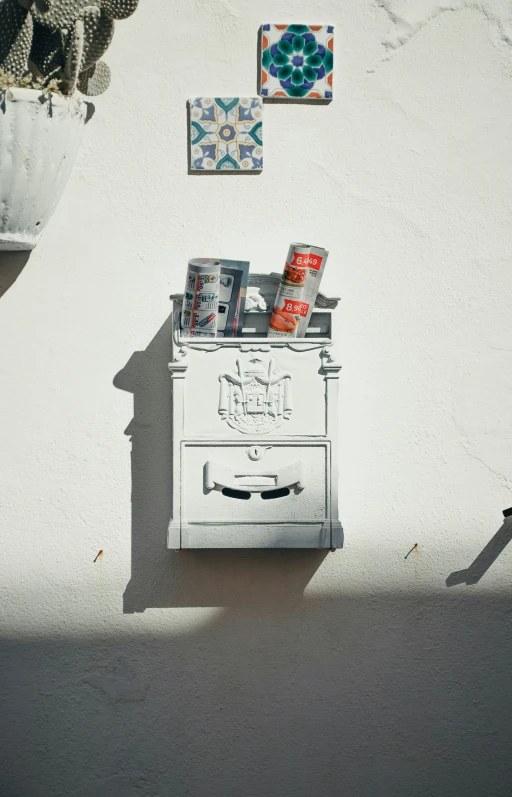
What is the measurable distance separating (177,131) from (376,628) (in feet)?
4.52

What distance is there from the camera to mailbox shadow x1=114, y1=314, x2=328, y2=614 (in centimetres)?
229

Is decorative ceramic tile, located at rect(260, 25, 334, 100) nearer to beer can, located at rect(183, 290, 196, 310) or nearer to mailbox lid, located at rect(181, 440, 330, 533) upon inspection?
beer can, located at rect(183, 290, 196, 310)

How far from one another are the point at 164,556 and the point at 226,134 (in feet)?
3.59

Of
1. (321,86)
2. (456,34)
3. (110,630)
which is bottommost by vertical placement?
(110,630)

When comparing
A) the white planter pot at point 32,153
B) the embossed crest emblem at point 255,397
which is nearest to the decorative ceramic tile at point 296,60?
the white planter pot at point 32,153

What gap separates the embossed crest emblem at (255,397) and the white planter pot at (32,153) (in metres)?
0.60

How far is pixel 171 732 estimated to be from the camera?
2262mm

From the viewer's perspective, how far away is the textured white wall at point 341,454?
2268 mm

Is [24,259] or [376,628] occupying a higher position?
[24,259]

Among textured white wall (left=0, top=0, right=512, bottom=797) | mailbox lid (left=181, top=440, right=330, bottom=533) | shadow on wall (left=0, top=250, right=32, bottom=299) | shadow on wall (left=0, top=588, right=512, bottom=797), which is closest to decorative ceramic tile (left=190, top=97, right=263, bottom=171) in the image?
textured white wall (left=0, top=0, right=512, bottom=797)

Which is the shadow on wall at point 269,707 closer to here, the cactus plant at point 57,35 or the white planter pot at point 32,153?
the white planter pot at point 32,153

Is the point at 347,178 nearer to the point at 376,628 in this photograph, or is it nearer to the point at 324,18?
the point at 324,18

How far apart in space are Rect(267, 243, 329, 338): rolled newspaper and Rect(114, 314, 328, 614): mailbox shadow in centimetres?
33

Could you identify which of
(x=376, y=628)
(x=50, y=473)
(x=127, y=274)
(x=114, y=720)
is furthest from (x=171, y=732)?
(x=127, y=274)
